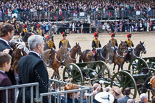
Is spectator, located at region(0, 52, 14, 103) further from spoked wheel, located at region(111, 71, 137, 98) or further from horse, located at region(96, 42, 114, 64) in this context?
horse, located at region(96, 42, 114, 64)

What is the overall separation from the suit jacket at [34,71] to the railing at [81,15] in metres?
31.6

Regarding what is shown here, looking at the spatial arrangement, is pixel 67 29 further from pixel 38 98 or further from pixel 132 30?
pixel 38 98

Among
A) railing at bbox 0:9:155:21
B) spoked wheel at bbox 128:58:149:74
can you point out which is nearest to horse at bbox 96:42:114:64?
spoked wheel at bbox 128:58:149:74

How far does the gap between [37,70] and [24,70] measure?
0.90ft

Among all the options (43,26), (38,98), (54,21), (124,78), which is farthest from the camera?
(54,21)

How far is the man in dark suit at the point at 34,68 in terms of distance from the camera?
552 cm

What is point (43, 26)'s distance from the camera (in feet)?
121

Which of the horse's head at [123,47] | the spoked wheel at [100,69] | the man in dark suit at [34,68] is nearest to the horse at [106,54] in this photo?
the horse's head at [123,47]

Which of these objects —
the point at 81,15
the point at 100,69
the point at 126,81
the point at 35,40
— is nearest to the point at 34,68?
the point at 35,40

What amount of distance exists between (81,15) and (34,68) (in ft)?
115

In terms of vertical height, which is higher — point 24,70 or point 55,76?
point 24,70

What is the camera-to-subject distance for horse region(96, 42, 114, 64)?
17953mm

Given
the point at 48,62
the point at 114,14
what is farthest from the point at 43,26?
the point at 48,62

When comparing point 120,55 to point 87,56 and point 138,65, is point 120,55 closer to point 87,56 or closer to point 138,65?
point 87,56
